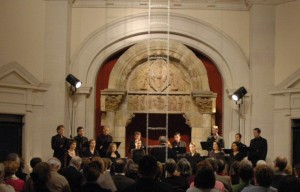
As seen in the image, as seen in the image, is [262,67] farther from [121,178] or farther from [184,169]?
[121,178]

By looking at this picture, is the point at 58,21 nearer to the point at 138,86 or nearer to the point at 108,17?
the point at 108,17

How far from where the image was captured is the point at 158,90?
15.2 m

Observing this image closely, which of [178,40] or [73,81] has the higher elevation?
[178,40]

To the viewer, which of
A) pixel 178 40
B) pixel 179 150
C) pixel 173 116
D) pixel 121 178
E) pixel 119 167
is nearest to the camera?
pixel 121 178

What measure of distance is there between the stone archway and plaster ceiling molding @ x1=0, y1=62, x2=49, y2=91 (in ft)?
5.98

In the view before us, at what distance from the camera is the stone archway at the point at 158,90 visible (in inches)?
591

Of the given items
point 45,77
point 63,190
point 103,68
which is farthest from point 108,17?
point 63,190

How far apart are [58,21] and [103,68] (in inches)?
68.5

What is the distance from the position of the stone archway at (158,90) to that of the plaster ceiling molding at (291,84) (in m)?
1.73

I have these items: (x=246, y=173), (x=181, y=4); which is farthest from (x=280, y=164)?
(x=181, y=4)

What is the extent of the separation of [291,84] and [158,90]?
3.36 meters

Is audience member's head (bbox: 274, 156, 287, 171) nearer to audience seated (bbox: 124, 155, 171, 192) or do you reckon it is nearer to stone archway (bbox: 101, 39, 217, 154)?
audience seated (bbox: 124, 155, 171, 192)

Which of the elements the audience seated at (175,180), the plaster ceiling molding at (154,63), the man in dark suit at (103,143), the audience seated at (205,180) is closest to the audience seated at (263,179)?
the audience seated at (205,180)

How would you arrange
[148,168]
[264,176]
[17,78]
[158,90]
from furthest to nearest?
[158,90]
[17,78]
[264,176]
[148,168]
